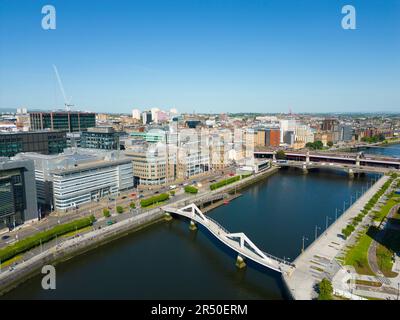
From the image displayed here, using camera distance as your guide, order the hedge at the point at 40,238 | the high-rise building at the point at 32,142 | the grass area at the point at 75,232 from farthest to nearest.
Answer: the high-rise building at the point at 32,142 < the grass area at the point at 75,232 < the hedge at the point at 40,238

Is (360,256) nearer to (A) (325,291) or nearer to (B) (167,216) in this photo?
(A) (325,291)

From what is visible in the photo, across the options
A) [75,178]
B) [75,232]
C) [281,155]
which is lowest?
[75,232]

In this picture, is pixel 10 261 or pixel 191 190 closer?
pixel 10 261

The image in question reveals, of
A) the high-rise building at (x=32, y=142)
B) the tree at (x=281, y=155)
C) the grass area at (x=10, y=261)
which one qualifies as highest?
the high-rise building at (x=32, y=142)

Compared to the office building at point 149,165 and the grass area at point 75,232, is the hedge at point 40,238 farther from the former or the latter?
the office building at point 149,165

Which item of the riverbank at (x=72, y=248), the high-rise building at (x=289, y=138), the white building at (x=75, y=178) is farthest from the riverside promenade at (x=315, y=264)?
the high-rise building at (x=289, y=138)

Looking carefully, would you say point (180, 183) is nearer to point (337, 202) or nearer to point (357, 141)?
point (337, 202)

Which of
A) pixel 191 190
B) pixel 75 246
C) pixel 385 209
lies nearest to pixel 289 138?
pixel 191 190
